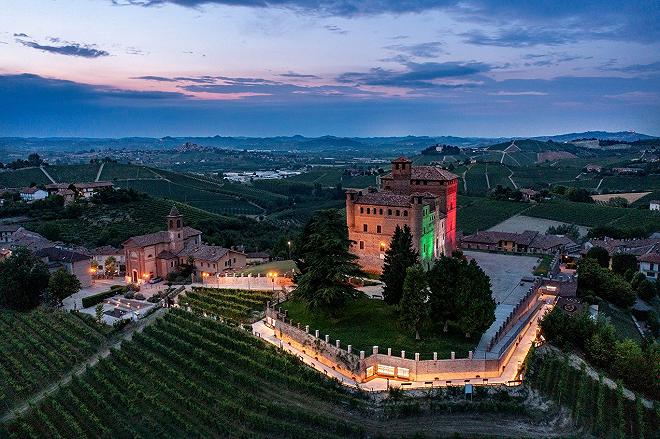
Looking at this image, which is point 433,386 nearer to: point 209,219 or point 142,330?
point 142,330

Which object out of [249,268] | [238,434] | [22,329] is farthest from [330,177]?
[238,434]

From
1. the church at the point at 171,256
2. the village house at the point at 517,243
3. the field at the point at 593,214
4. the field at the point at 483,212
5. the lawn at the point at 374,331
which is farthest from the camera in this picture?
the field at the point at 593,214

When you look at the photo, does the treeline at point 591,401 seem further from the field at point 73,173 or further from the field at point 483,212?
the field at point 73,173

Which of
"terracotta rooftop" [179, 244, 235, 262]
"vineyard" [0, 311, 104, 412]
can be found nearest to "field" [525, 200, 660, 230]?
"terracotta rooftop" [179, 244, 235, 262]

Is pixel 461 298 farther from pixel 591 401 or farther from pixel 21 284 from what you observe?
pixel 21 284

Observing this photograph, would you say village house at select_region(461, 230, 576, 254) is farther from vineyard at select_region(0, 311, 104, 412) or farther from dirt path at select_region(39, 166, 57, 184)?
dirt path at select_region(39, 166, 57, 184)

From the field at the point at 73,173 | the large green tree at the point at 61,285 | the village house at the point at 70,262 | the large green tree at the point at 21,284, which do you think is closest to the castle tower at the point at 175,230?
the village house at the point at 70,262
